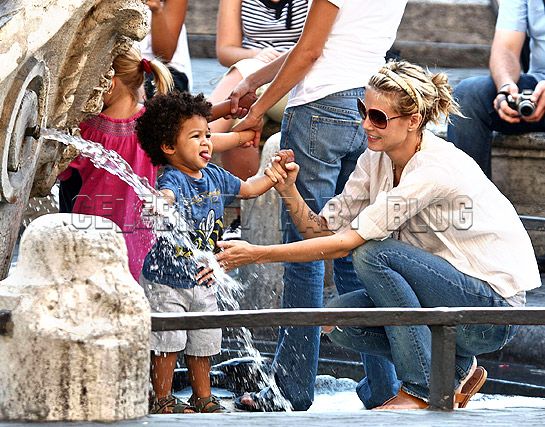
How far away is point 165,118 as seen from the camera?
4.92m

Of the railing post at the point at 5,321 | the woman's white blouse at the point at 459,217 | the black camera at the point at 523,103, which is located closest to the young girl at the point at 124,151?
the woman's white blouse at the point at 459,217

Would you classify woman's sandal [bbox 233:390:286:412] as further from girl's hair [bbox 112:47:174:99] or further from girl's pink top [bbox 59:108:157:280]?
girl's hair [bbox 112:47:174:99]

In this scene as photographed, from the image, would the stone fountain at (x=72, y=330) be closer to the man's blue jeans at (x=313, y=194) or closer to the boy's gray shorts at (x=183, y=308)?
the boy's gray shorts at (x=183, y=308)

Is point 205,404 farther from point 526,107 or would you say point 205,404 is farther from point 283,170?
point 526,107

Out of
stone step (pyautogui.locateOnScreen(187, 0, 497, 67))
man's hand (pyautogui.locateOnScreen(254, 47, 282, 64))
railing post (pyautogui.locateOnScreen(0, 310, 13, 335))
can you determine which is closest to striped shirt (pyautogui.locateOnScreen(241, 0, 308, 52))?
man's hand (pyautogui.locateOnScreen(254, 47, 282, 64))

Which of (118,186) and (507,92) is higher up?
(507,92)

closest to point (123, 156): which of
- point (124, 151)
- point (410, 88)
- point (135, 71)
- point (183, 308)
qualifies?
point (124, 151)

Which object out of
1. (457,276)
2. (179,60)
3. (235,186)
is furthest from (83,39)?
(179,60)

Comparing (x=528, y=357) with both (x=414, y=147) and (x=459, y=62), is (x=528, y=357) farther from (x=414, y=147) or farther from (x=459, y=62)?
(x=459, y=62)

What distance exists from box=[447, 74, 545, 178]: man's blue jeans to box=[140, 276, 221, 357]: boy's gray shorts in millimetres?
2222

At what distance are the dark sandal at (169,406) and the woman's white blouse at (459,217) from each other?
85cm

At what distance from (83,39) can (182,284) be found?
36.3 inches

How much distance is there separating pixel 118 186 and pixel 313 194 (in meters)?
0.73

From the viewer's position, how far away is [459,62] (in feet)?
32.8
